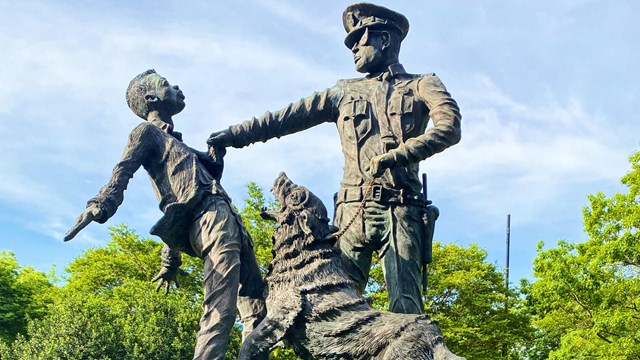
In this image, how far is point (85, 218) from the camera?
5555mm

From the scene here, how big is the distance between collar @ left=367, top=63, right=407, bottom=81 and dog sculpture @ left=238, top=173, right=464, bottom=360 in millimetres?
1370

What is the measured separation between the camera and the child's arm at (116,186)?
18.3 feet

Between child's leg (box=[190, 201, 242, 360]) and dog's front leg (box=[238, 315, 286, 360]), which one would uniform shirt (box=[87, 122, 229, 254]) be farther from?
dog's front leg (box=[238, 315, 286, 360])

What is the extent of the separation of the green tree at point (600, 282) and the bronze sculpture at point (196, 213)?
48.5 ft

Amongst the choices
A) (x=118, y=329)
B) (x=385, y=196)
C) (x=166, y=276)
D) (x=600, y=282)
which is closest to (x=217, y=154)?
(x=166, y=276)

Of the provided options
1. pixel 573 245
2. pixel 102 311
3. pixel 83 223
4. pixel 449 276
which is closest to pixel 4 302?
Result: pixel 102 311

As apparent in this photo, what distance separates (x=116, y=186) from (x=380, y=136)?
2.15 meters

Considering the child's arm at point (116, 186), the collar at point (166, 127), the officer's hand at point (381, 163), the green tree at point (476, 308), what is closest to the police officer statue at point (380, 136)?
the officer's hand at point (381, 163)

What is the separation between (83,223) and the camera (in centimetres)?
554

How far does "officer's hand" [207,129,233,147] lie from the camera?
650 centimetres

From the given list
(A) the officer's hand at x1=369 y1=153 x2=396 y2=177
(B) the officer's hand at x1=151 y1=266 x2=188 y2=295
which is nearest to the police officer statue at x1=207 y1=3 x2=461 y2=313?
(A) the officer's hand at x1=369 y1=153 x2=396 y2=177

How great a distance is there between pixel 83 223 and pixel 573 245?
1870cm

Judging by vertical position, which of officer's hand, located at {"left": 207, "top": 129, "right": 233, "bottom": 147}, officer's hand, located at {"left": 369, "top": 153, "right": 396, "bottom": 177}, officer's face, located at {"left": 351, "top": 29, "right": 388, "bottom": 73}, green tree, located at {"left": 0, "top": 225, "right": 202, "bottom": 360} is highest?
green tree, located at {"left": 0, "top": 225, "right": 202, "bottom": 360}

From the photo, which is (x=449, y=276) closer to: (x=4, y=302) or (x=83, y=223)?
(x=4, y=302)
